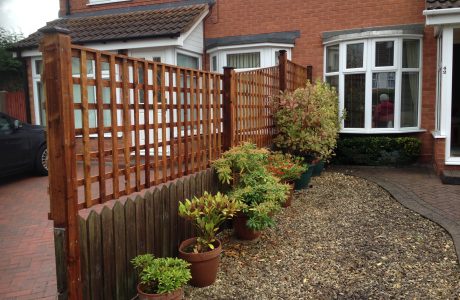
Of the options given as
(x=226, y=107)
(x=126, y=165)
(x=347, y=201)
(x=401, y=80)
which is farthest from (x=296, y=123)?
(x=126, y=165)

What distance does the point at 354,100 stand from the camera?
10617 mm

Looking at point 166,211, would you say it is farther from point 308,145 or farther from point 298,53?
point 298,53

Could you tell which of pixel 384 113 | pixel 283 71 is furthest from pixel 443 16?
pixel 283 71

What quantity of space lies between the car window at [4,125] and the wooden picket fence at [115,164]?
17.4 feet

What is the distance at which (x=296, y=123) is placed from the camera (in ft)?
27.1

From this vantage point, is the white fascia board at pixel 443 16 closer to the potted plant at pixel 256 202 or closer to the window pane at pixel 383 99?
the window pane at pixel 383 99

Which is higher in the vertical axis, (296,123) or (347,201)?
(296,123)

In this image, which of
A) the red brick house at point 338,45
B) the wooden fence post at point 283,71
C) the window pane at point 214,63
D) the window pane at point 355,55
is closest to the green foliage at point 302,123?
the wooden fence post at point 283,71

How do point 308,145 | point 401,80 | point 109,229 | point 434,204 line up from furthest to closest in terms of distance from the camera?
1. point 401,80
2. point 308,145
3. point 434,204
4. point 109,229

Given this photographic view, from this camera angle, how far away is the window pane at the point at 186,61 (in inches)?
447

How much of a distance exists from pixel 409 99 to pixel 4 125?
9092 mm

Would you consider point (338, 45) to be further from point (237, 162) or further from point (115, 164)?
point (115, 164)

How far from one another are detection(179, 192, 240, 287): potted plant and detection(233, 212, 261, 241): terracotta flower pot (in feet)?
1.75

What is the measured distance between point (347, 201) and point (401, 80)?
14.4ft
